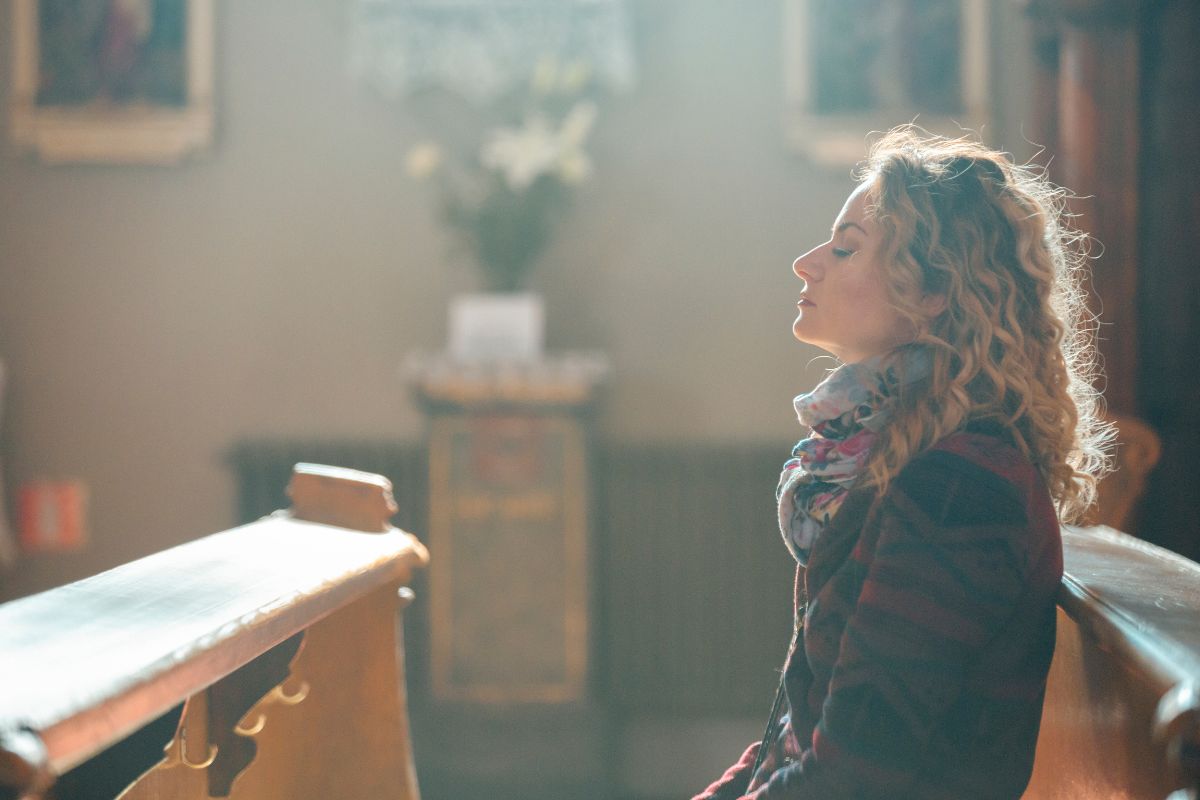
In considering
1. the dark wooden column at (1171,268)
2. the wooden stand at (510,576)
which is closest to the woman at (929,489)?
the dark wooden column at (1171,268)

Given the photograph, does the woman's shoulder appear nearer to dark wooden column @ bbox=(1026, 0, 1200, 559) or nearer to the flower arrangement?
dark wooden column @ bbox=(1026, 0, 1200, 559)

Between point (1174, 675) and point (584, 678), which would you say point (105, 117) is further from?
point (1174, 675)

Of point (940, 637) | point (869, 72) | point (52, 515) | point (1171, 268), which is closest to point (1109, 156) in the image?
point (1171, 268)

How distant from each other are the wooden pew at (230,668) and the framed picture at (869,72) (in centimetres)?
300

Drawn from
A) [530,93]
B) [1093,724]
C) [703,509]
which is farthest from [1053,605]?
[530,93]

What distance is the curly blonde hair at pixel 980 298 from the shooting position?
1242 millimetres

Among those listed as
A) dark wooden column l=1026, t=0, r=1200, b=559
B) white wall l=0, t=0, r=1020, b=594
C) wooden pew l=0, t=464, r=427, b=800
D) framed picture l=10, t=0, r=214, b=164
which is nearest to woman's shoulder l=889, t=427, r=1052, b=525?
wooden pew l=0, t=464, r=427, b=800

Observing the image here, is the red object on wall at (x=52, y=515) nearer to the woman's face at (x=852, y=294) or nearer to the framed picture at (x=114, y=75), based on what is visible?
the framed picture at (x=114, y=75)

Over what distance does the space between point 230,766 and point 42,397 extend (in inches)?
138

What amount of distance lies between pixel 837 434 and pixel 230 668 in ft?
2.35

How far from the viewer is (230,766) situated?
132 centimetres

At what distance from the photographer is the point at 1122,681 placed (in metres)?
1.02

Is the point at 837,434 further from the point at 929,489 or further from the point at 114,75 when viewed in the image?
the point at 114,75

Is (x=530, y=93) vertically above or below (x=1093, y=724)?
above
